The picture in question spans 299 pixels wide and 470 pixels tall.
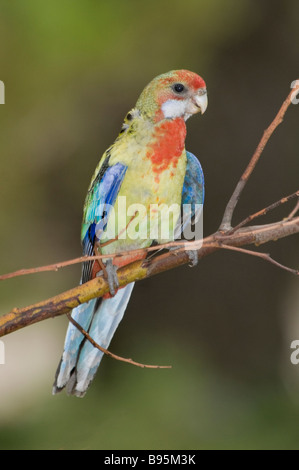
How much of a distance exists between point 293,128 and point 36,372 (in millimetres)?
873

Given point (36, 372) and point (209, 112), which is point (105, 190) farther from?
point (36, 372)

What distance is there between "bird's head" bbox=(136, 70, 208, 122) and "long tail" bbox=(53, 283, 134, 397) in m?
0.28

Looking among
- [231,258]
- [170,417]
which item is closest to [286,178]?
[231,258]

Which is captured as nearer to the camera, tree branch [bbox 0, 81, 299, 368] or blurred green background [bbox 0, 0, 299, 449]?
tree branch [bbox 0, 81, 299, 368]

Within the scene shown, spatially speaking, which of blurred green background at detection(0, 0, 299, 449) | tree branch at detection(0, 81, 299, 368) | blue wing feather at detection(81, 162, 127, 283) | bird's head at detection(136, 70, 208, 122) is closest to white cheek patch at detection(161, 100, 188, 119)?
bird's head at detection(136, 70, 208, 122)

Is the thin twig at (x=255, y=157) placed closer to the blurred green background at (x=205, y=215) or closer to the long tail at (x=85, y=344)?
the long tail at (x=85, y=344)

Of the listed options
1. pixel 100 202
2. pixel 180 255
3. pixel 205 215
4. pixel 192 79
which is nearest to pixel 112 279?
pixel 180 255

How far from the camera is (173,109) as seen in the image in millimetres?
819

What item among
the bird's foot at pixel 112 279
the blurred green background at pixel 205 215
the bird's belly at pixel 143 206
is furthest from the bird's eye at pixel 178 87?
the blurred green background at pixel 205 215

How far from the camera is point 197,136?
4.50ft

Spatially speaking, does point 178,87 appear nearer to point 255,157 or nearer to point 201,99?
point 201,99

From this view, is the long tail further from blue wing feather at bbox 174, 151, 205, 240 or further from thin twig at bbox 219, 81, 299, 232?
thin twig at bbox 219, 81, 299, 232

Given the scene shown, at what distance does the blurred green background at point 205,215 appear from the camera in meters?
1.32

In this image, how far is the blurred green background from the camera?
4.33 ft
